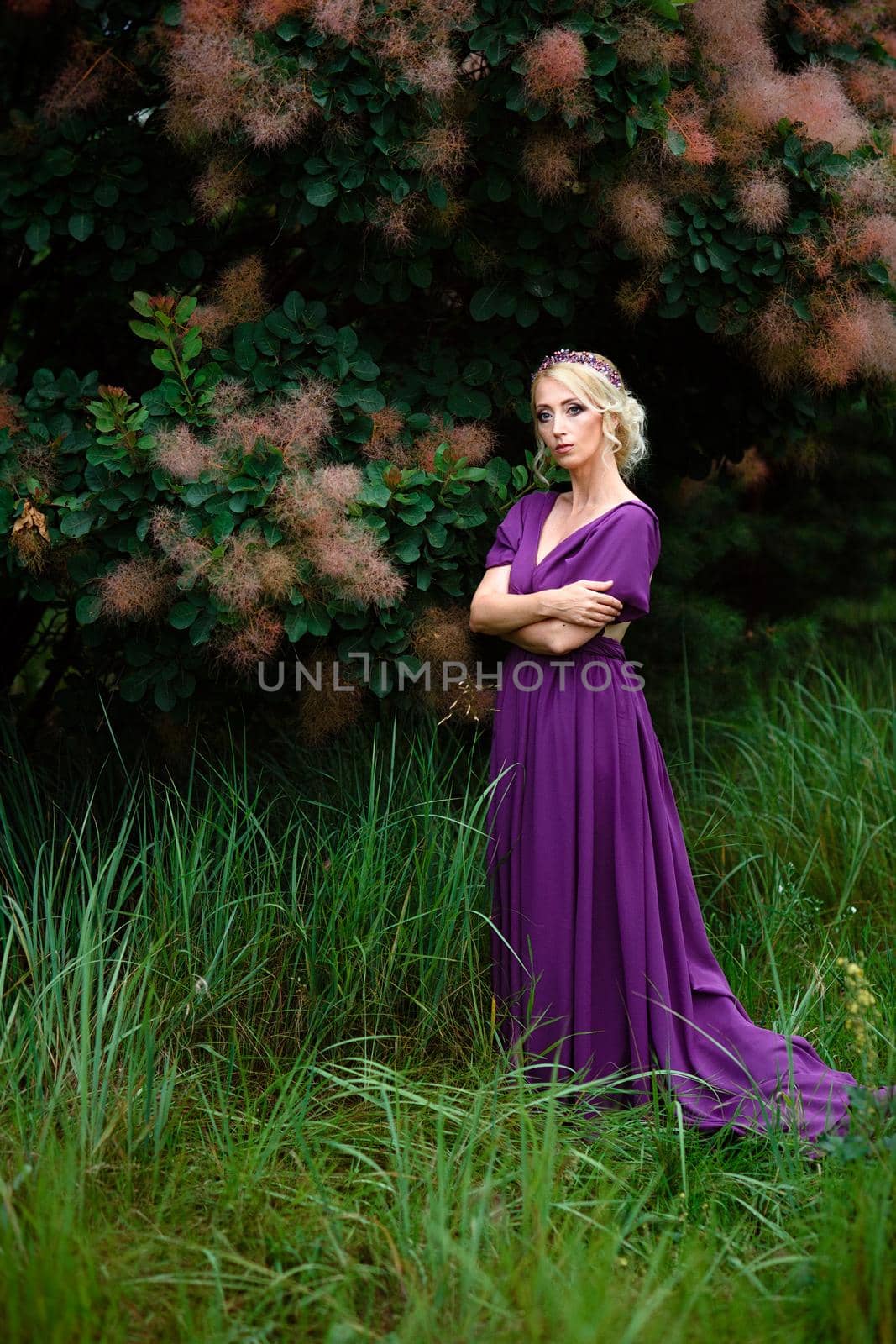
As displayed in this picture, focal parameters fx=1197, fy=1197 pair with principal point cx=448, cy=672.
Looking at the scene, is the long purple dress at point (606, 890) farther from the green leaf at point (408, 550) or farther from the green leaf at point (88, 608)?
the green leaf at point (88, 608)

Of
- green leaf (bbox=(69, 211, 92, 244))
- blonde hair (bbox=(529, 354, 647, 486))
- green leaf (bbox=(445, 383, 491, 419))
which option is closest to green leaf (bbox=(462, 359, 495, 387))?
green leaf (bbox=(445, 383, 491, 419))

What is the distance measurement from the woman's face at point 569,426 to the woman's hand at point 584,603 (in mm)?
304

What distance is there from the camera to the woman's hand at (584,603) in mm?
2557

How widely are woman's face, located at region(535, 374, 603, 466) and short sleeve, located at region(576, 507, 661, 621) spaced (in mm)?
173

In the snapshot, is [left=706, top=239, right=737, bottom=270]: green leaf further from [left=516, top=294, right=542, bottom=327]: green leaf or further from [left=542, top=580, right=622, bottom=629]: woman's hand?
[left=542, top=580, right=622, bottom=629]: woman's hand

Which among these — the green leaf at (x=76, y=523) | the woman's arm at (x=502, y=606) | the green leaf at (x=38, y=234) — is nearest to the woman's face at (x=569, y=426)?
the woman's arm at (x=502, y=606)

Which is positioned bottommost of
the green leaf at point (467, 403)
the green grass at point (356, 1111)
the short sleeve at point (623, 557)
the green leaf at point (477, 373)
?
the green grass at point (356, 1111)

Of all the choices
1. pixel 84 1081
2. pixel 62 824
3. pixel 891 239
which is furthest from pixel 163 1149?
pixel 891 239

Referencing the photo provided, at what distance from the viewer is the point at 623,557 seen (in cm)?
260

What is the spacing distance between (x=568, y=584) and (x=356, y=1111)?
119cm

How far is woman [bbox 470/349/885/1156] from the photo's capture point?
261 cm

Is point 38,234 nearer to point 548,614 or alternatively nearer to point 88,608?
point 88,608

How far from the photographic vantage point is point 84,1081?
212cm

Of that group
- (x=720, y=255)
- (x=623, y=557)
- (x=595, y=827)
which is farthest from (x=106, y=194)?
(x=595, y=827)
